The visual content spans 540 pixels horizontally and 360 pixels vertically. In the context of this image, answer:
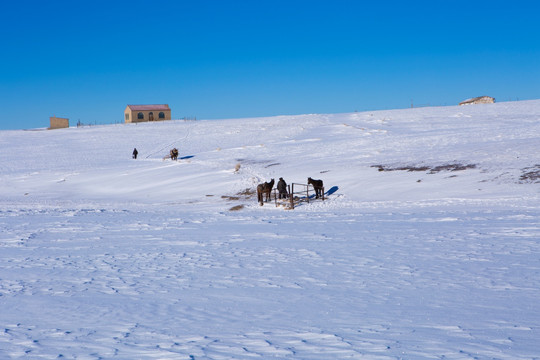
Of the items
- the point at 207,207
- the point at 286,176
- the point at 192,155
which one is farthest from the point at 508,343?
the point at 192,155

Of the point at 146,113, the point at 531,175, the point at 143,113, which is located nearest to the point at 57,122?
the point at 143,113

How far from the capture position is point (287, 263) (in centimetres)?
1238

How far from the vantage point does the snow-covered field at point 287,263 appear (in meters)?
7.07

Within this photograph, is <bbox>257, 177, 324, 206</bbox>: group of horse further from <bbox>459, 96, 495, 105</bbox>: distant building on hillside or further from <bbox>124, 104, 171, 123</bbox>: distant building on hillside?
<bbox>124, 104, 171, 123</bbox>: distant building on hillside

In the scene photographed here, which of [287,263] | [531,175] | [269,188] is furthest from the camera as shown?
[269,188]

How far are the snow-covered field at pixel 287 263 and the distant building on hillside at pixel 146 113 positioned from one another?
5564 centimetres

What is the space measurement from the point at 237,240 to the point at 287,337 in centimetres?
885

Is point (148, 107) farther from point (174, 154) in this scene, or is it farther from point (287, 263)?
point (287, 263)

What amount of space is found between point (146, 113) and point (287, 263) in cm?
8456

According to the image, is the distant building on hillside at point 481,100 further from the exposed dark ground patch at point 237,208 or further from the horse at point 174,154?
the exposed dark ground patch at point 237,208

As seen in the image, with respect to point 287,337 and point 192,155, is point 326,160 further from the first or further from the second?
point 287,337

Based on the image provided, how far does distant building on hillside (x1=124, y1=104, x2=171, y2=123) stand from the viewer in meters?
91.9

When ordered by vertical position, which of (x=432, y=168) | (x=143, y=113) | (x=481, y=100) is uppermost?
(x=143, y=113)

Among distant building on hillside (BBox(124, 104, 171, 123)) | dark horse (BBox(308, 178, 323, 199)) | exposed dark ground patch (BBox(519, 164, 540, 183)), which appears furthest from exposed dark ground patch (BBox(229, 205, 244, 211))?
distant building on hillside (BBox(124, 104, 171, 123))
